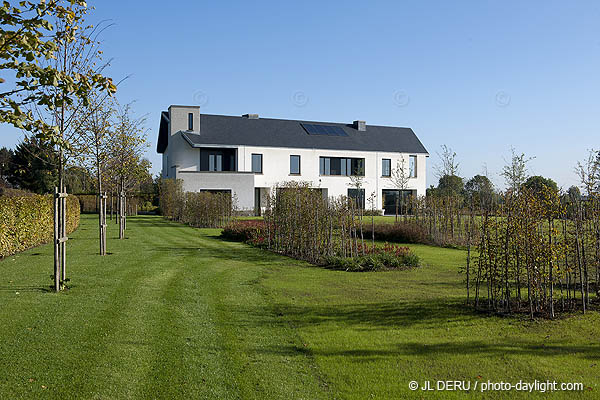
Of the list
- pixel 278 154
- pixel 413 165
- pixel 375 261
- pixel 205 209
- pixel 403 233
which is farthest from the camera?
pixel 413 165

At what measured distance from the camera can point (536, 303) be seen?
730 centimetres

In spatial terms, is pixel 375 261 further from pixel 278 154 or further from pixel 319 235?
pixel 278 154

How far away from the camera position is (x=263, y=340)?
5973 mm

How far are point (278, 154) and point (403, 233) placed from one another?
21.2 metres

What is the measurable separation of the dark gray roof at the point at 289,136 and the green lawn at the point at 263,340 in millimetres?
28213

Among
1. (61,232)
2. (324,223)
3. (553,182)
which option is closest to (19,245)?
(61,232)

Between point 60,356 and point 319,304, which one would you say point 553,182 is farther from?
point 60,356

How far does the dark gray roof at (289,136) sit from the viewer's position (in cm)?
3756

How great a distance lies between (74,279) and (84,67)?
15.1 feet

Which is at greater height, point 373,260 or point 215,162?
point 215,162

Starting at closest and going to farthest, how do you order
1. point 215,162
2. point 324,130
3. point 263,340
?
point 263,340 → point 215,162 → point 324,130

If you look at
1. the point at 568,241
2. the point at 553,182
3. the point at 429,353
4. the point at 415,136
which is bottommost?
the point at 429,353

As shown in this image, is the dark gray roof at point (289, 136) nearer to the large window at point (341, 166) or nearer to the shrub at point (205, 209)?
the large window at point (341, 166)

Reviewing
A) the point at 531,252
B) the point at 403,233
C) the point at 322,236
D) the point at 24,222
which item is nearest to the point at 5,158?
the point at 24,222
